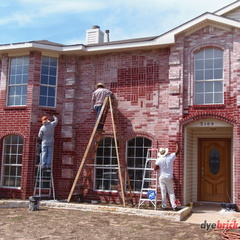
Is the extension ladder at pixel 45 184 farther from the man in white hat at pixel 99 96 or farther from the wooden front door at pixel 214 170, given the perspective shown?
the wooden front door at pixel 214 170

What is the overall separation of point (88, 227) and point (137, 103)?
5312 mm

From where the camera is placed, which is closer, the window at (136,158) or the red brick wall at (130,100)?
the red brick wall at (130,100)

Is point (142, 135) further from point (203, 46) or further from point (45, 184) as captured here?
point (45, 184)

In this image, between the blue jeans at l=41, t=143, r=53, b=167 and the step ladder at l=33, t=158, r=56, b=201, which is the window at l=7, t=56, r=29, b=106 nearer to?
the blue jeans at l=41, t=143, r=53, b=167

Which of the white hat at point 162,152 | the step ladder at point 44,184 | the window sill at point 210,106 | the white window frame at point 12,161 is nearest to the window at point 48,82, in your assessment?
the white window frame at point 12,161

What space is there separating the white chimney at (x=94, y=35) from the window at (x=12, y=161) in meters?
6.04

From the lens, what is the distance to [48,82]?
1309cm

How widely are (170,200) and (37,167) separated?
198 inches

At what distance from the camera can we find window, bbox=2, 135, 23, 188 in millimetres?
12664

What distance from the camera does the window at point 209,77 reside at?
37.5ft

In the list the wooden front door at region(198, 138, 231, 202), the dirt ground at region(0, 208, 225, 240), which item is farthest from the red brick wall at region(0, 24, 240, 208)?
the dirt ground at region(0, 208, 225, 240)

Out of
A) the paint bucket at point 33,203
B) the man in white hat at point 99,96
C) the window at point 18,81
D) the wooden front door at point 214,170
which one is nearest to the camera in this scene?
the paint bucket at point 33,203

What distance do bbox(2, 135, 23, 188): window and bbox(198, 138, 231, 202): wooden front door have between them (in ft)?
21.8

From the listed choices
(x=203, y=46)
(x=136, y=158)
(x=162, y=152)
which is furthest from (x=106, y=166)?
(x=203, y=46)
